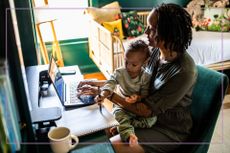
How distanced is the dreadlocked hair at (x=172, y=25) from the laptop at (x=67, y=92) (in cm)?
46

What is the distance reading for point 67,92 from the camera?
1253mm

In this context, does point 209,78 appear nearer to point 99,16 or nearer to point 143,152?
point 143,152

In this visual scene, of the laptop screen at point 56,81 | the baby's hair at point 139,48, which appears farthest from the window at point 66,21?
the baby's hair at point 139,48

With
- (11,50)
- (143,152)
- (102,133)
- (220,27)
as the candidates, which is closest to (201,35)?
(220,27)

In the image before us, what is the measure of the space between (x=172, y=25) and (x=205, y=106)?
41 centimetres

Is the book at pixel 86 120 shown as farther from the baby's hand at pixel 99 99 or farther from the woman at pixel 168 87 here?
the woman at pixel 168 87

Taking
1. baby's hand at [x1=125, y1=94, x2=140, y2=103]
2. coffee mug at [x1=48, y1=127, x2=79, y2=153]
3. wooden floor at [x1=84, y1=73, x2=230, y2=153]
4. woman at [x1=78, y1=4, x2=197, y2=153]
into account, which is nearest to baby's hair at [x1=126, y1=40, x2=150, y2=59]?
woman at [x1=78, y1=4, x2=197, y2=153]

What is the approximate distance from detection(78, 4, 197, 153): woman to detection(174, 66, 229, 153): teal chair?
0.14ft

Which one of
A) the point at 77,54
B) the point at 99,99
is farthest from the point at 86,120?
the point at 77,54

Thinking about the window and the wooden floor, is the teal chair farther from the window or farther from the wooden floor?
the window

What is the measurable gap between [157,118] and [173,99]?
17 cm

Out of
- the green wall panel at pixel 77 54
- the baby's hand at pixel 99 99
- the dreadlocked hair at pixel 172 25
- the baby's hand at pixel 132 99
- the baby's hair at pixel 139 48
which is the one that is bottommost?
the green wall panel at pixel 77 54

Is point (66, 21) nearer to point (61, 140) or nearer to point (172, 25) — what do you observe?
point (172, 25)

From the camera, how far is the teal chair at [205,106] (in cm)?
100
